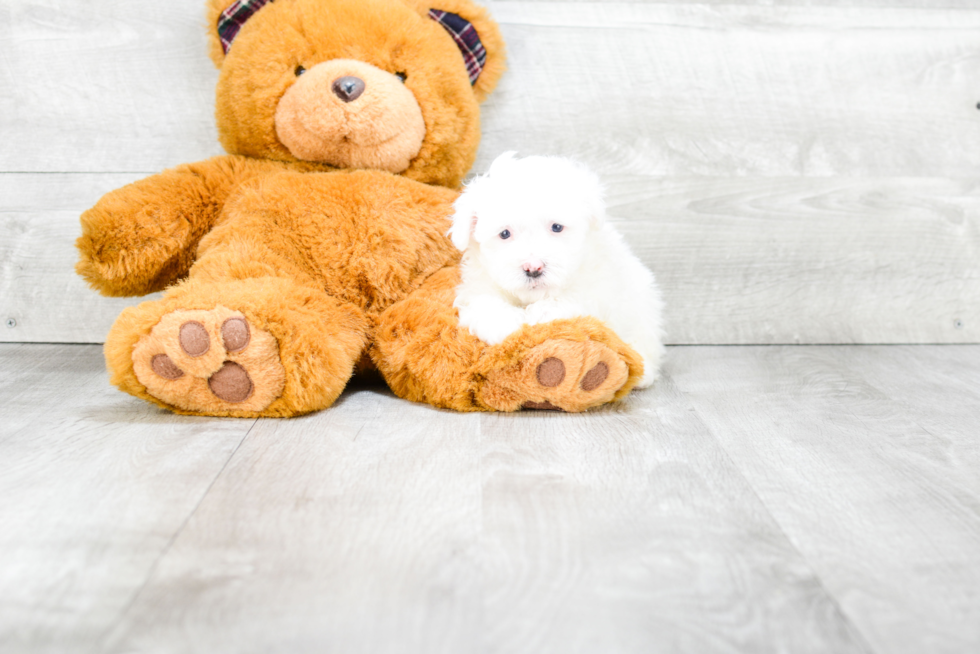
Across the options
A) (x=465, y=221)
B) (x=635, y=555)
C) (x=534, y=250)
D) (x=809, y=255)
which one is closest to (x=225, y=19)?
(x=465, y=221)

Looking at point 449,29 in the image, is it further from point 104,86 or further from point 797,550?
point 797,550

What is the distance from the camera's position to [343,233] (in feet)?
3.83

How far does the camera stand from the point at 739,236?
151 cm

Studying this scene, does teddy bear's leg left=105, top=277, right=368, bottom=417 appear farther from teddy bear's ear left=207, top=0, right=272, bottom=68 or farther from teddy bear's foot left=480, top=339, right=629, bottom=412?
teddy bear's ear left=207, top=0, right=272, bottom=68

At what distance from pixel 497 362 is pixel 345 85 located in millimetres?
457

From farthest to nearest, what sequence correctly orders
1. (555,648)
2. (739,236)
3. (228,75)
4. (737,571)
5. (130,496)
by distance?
(739,236) < (228,75) < (130,496) < (737,571) < (555,648)

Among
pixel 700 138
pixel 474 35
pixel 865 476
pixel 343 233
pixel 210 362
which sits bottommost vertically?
pixel 865 476

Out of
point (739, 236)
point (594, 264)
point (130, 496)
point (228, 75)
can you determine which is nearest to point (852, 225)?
point (739, 236)

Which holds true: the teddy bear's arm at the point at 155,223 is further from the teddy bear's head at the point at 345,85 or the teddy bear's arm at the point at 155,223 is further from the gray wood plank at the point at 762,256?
the gray wood plank at the point at 762,256

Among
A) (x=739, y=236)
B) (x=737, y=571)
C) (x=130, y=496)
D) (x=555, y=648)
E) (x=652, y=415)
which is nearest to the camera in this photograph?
(x=555, y=648)

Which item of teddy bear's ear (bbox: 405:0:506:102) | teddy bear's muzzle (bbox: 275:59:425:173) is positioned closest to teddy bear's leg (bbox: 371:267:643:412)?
teddy bear's muzzle (bbox: 275:59:425:173)

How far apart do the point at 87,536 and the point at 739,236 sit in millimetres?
1214

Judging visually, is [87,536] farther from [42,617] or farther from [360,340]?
[360,340]

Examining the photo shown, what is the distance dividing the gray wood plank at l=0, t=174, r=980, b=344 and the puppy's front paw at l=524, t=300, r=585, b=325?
462 mm
